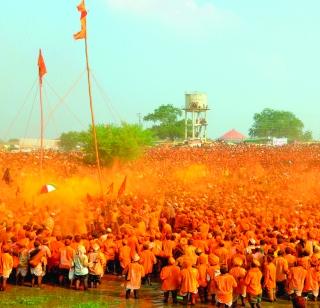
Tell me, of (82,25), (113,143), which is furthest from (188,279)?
(113,143)

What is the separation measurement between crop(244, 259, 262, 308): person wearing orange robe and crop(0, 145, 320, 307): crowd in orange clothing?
0.02 meters

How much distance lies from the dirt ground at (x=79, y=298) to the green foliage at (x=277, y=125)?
123 meters

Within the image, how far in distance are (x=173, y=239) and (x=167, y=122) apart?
10438 centimetres

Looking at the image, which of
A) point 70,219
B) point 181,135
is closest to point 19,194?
point 70,219

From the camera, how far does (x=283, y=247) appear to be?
1523 cm

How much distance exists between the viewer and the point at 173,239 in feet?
54.9

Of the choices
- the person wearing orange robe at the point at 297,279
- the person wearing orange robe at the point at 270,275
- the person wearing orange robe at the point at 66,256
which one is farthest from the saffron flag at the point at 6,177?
the person wearing orange robe at the point at 297,279

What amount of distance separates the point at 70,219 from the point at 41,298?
6715 millimetres

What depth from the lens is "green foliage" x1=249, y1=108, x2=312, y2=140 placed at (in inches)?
5374

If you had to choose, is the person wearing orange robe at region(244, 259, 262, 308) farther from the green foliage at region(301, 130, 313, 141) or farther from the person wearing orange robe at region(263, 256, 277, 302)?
the green foliage at region(301, 130, 313, 141)

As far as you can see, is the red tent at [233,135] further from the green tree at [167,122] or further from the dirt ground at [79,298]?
the dirt ground at [79,298]

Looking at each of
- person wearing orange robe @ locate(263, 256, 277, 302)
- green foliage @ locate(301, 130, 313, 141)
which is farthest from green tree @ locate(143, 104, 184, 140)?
person wearing orange robe @ locate(263, 256, 277, 302)

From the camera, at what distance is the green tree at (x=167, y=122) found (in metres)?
117

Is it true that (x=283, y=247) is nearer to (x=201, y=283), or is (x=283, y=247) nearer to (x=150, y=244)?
(x=201, y=283)
